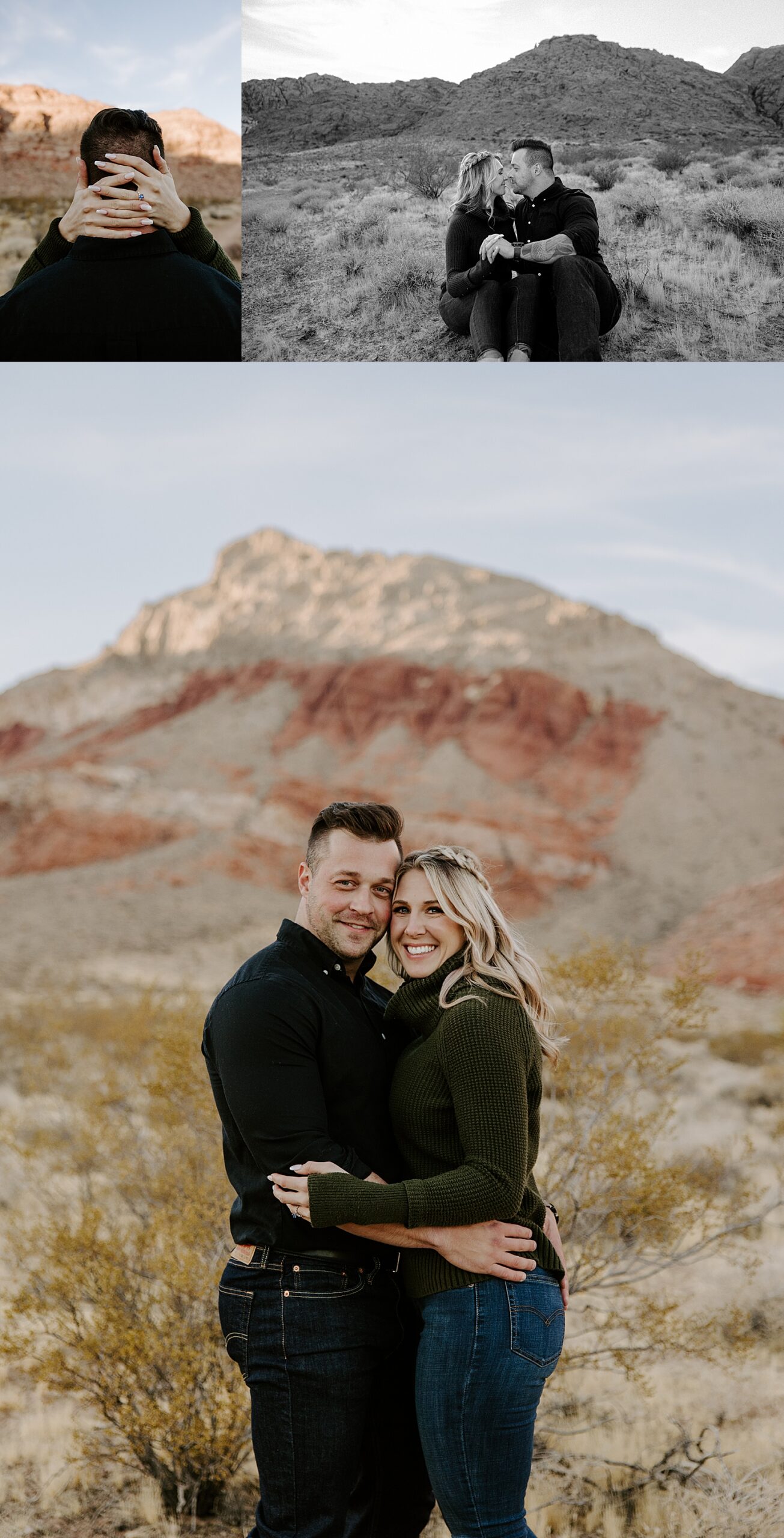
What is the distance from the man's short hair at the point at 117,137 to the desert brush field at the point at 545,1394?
407 centimetres

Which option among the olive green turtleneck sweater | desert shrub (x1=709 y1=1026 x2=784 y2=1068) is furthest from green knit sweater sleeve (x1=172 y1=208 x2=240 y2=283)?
desert shrub (x1=709 y1=1026 x2=784 y2=1068)

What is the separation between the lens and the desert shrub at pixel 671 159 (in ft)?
28.5

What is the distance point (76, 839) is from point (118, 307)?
21.0 metres

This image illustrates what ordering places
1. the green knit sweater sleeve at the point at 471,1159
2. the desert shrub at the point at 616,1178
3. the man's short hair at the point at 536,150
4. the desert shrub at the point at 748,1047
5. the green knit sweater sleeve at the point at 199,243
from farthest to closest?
the desert shrub at the point at 748,1047 → the man's short hair at the point at 536,150 → the green knit sweater sleeve at the point at 199,243 → the desert shrub at the point at 616,1178 → the green knit sweater sleeve at the point at 471,1159

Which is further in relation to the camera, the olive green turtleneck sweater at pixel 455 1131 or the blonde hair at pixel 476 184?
the blonde hair at pixel 476 184

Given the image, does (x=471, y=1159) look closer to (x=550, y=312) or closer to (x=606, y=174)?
(x=550, y=312)

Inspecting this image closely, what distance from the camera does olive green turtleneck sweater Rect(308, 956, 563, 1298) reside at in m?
1.85

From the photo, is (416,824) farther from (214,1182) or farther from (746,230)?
(214,1182)

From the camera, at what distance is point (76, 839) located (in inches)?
1033

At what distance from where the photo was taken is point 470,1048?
1895mm

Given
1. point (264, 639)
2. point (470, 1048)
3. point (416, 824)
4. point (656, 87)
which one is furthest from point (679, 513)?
point (470, 1048)

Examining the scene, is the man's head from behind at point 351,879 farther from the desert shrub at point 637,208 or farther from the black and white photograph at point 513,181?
the desert shrub at point 637,208

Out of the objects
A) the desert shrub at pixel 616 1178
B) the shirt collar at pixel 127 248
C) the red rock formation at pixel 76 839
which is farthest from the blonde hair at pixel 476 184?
the red rock formation at pixel 76 839

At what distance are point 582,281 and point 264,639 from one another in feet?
82.4
